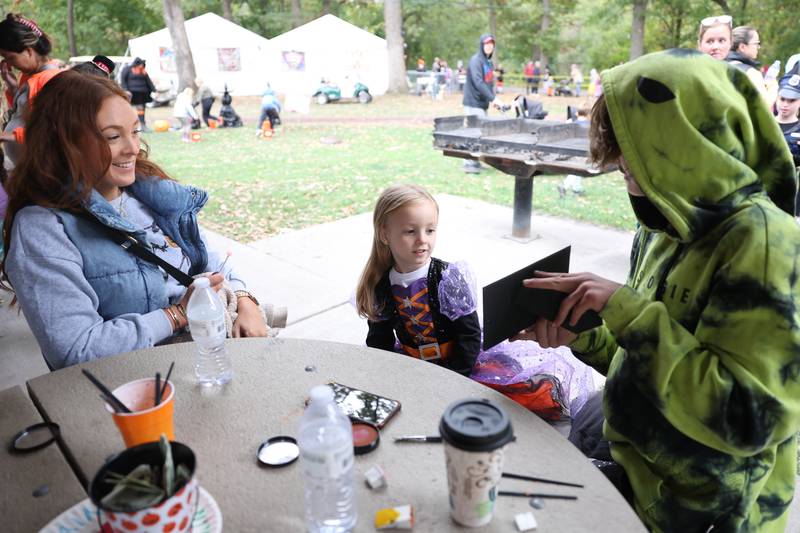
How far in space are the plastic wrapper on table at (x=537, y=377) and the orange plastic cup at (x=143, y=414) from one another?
1.18 metres

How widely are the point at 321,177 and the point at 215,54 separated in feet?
57.0

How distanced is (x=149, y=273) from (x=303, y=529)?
1398 mm

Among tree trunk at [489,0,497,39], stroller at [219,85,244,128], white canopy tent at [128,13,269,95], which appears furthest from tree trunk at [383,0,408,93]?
tree trunk at [489,0,497,39]

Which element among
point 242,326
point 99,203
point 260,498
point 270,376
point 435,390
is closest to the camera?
point 260,498

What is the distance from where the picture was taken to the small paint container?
1292mm

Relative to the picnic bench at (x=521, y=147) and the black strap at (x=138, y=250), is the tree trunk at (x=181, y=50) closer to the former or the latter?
the picnic bench at (x=521, y=147)

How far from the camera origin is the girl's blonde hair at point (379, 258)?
2396 mm

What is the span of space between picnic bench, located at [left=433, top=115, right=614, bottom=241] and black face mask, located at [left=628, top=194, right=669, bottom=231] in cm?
331

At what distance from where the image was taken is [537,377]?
6.73ft

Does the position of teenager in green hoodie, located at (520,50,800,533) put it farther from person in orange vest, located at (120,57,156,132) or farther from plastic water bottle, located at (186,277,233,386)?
person in orange vest, located at (120,57,156,132)

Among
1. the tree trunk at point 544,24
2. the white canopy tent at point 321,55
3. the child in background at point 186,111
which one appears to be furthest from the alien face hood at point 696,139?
the tree trunk at point 544,24

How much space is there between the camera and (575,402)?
6.97 ft

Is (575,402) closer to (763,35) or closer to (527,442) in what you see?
(527,442)

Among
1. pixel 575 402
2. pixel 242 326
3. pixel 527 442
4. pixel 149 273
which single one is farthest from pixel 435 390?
pixel 149 273
